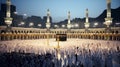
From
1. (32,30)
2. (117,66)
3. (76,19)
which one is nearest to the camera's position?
(117,66)

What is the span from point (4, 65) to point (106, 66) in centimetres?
444

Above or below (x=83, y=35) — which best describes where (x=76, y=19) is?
above

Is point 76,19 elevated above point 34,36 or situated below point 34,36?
above

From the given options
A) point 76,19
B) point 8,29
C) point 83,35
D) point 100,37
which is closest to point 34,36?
point 8,29

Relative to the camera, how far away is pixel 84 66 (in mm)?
6926

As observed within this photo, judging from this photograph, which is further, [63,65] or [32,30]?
[32,30]

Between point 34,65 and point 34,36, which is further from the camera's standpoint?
point 34,36

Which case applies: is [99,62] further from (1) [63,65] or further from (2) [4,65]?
(2) [4,65]

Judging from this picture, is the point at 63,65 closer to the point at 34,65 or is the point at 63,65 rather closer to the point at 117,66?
the point at 34,65

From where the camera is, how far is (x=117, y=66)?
650 cm

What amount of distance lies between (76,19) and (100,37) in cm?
4920

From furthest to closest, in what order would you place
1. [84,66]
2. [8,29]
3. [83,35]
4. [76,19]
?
[76,19] → [83,35] → [8,29] → [84,66]

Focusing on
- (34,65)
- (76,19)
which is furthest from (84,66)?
(76,19)

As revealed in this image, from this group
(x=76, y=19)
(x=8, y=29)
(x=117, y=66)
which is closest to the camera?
(x=117, y=66)
